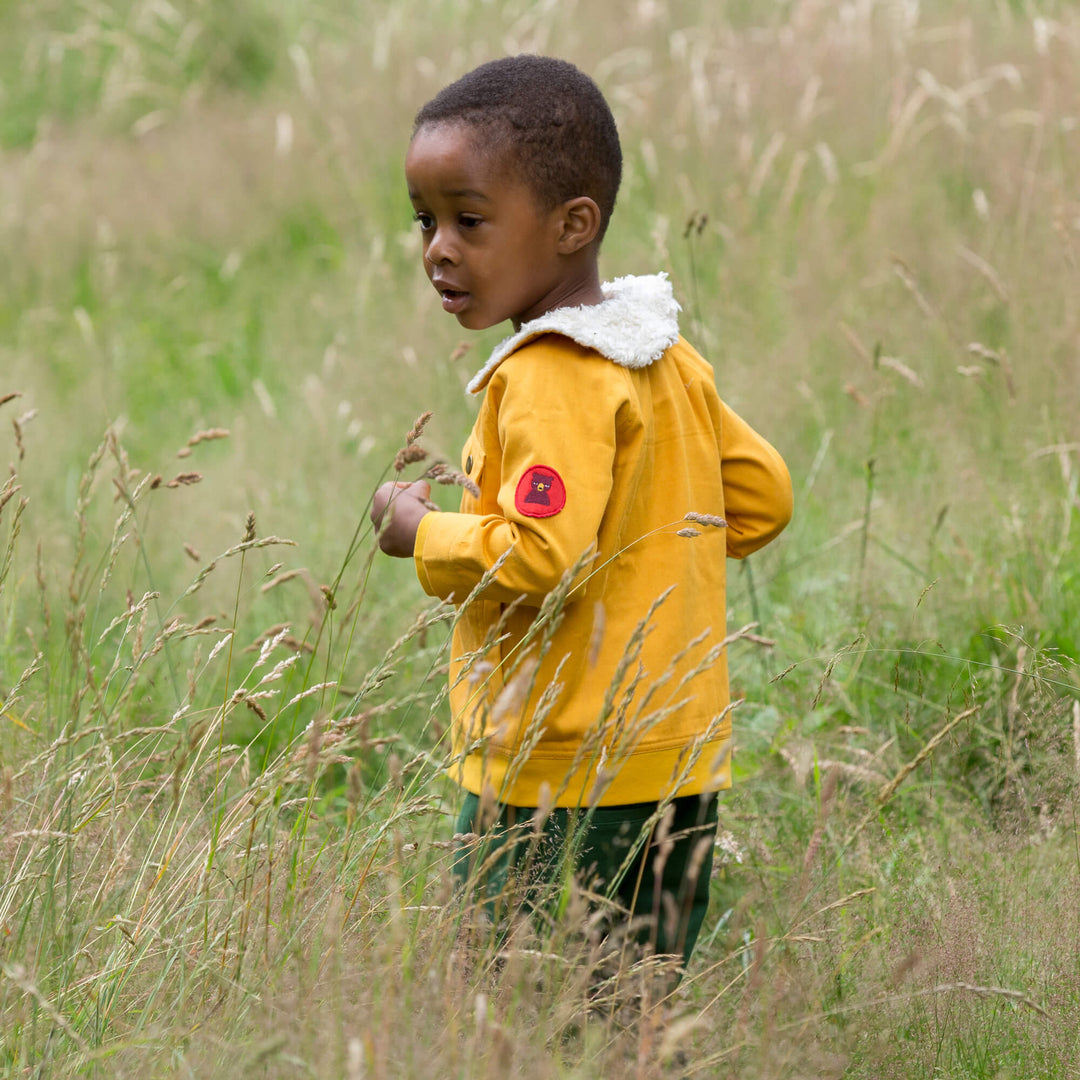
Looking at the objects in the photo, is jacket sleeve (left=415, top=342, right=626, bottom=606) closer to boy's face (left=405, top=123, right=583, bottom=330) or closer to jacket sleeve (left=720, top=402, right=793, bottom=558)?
boy's face (left=405, top=123, right=583, bottom=330)

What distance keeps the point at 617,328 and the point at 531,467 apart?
279 millimetres

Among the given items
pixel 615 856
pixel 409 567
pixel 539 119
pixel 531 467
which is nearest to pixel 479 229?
pixel 539 119

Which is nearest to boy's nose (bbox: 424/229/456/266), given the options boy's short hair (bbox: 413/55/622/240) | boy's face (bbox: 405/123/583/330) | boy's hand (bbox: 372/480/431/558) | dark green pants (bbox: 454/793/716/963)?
boy's face (bbox: 405/123/583/330)

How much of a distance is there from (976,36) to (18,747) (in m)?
5.50

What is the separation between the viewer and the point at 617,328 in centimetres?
187

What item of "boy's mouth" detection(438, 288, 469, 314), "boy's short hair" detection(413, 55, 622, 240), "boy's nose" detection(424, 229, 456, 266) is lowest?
"boy's mouth" detection(438, 288, 469, 314)

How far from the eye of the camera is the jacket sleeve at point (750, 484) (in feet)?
6.85

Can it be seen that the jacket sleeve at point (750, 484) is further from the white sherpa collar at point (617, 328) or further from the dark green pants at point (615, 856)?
the dark green pants at point (615, 856)

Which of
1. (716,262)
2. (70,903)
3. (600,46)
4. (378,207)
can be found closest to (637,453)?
(70,903)

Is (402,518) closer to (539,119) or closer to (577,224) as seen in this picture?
(577,224)

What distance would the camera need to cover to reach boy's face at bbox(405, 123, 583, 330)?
1.86 metres

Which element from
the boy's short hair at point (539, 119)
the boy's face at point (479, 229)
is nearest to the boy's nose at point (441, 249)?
the boy's face at point (479, 229)

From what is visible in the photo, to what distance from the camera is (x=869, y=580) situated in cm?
318

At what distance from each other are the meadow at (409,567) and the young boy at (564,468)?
163 millimetres
